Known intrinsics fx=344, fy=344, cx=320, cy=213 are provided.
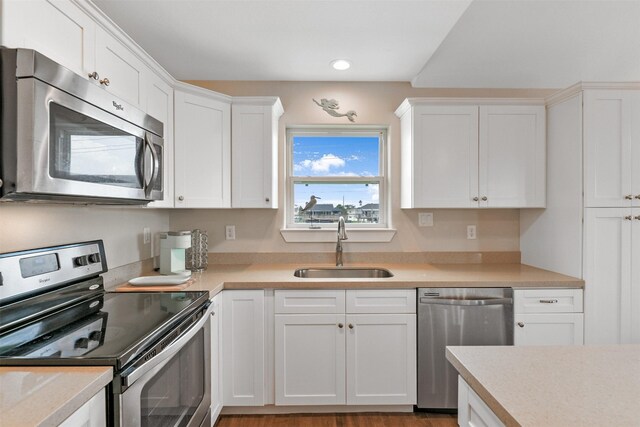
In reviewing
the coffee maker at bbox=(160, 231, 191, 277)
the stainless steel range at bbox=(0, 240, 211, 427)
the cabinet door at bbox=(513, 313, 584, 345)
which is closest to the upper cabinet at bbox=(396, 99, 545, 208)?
the cabinet door at bbox=(513, 313, 584, 345)

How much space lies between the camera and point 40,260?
1.37m

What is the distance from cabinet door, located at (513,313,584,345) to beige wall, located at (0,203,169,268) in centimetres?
A: 245

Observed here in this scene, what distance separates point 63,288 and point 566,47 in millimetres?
3131

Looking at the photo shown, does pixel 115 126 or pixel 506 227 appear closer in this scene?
pixel 115 126

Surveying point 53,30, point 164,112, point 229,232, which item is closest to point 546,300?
point 229,232

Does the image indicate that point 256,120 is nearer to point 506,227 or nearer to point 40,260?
point 40,260

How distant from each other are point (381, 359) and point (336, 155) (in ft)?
5.28

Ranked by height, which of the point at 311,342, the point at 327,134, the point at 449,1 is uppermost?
the point at 449,1

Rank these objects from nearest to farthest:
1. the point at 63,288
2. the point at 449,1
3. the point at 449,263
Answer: the point at 63,288 → the point at 449,1 → the point at 449,263

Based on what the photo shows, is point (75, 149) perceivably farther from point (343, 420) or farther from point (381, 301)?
point (343, 420)

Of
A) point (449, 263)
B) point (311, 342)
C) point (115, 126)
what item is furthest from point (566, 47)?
point (115, 126)

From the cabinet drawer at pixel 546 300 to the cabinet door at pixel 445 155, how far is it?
70 cm

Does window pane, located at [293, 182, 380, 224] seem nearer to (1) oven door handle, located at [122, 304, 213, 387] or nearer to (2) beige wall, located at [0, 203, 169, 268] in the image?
(2) beige wall, located at [0, 203, 169, 268]

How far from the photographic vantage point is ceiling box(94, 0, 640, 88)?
176 cm
